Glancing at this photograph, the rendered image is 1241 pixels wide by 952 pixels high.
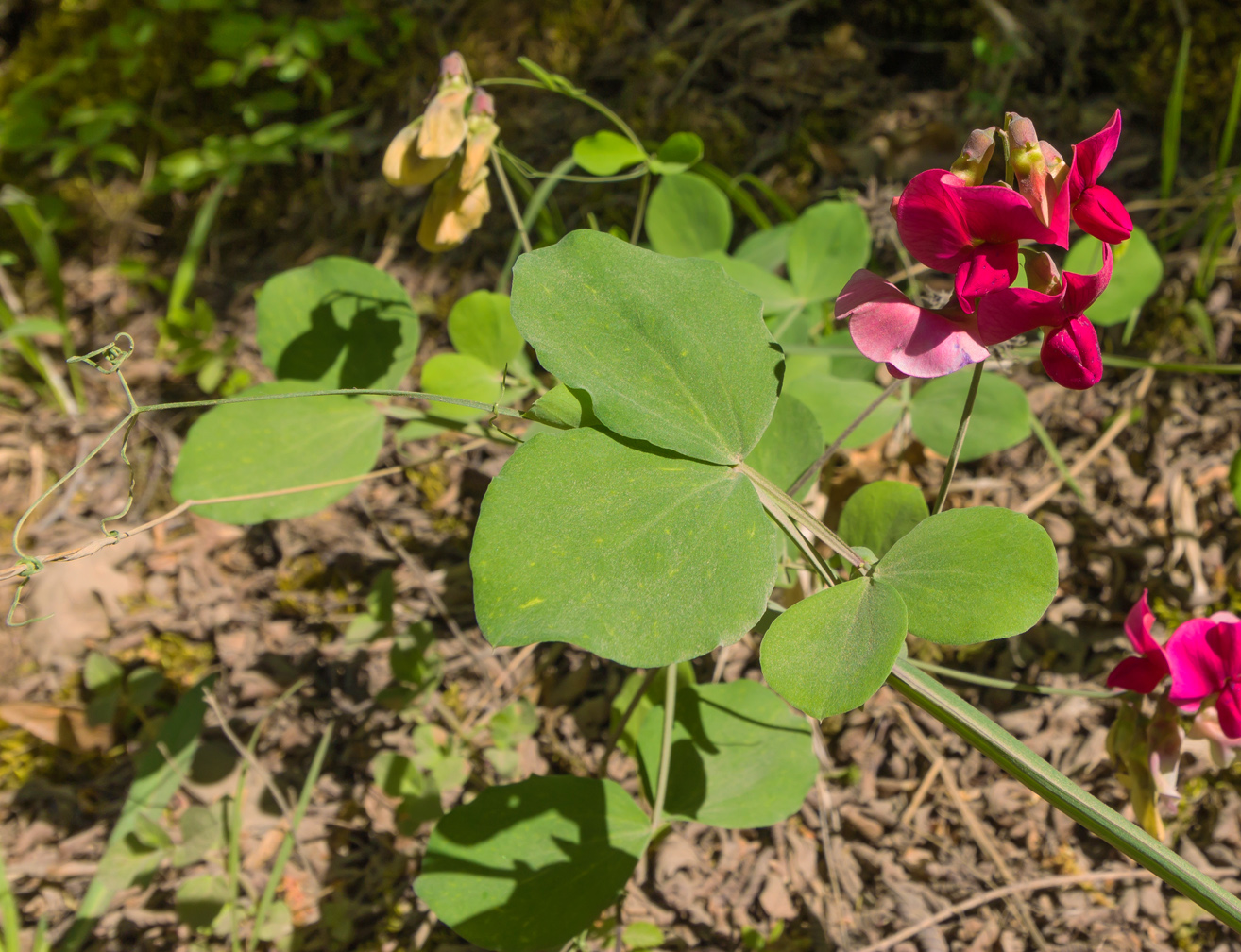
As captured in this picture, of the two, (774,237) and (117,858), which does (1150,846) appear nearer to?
(774,237)

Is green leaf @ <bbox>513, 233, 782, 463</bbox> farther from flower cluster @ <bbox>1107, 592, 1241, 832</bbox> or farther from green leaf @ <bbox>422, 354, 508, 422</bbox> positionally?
flower cluster @ <bbox>1107, 592, 1241, 832</bbox>

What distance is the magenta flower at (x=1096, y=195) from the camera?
78cm

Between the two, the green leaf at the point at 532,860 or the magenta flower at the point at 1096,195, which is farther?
the green leaf at the point at 532,860

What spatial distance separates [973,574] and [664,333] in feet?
1.40

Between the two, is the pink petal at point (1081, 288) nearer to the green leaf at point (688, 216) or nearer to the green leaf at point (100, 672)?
the green leaf at point (688, 216)

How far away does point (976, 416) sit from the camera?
1.47 meters

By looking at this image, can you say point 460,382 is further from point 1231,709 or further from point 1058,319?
point 1231,709

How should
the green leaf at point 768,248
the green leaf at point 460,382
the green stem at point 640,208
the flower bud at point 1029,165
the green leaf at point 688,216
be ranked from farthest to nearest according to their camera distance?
the green leaf at point 768,248
the green leaf at point 688,216
the green stem at point 640,208
the green leaf at point 460,382
the flower bud at point 1029,165

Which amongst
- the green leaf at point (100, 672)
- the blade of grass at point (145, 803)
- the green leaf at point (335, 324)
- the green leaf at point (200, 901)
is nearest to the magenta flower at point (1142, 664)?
the green leaf at point (335, 324)

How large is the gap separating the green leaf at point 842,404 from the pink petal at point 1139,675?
54 centimetres

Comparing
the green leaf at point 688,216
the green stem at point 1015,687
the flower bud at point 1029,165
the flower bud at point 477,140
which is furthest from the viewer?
the green leaf at point 688,216

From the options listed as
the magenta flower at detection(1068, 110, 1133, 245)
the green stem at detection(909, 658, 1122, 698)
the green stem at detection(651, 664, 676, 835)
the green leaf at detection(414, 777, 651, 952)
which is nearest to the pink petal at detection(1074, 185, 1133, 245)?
the magenta flower at detection(1068, 110, 1133, 245)

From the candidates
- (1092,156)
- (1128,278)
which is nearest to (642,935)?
(1092,156)

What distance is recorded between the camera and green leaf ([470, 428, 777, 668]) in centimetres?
77
